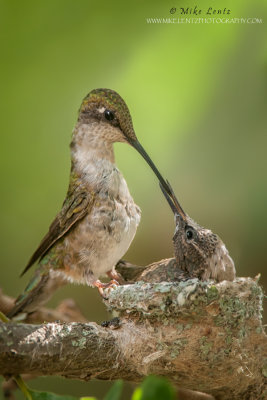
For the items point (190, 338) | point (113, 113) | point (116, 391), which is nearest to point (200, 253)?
point (190, 338)

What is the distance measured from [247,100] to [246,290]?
6.97ft

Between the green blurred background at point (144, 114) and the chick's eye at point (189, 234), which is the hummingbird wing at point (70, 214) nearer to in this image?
the chick's eye at point (189, 234)

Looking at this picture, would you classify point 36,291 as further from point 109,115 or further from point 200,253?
point 109,115

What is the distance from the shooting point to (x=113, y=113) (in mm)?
3062

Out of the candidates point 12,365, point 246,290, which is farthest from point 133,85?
point 12,365

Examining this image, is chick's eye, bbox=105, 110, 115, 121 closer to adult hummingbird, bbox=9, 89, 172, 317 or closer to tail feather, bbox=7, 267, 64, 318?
adult hummingbird, bbox=9, 89, 172, 317

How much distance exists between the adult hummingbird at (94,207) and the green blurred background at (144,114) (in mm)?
1053

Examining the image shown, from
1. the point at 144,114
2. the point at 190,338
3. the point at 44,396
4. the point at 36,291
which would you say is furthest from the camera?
the point at 144,114

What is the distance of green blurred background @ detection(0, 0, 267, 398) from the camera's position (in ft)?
13.6

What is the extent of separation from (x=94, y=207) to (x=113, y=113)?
20.5 inches

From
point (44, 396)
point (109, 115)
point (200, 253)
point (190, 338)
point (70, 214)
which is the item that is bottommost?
point (190, 338)

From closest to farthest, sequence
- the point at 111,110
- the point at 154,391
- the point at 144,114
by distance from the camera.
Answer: the point at 154,391
the point at 111,110
the point at 144,114

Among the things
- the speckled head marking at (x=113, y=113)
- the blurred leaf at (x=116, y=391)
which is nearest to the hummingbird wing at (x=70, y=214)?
the speckled head marking at (x=113, y=113)

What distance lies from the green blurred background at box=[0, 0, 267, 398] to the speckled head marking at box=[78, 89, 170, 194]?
1040mm
